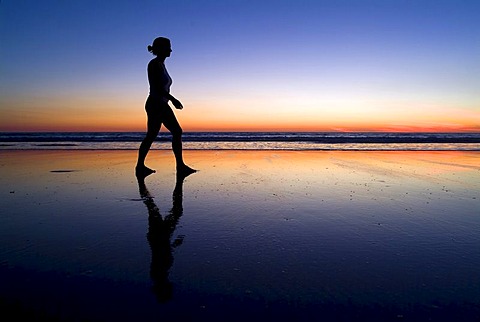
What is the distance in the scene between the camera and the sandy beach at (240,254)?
5.86ft

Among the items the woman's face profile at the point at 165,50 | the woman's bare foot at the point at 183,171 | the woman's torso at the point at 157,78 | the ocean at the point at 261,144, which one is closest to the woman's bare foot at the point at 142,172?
the woman's bare foot at the point at 183,171

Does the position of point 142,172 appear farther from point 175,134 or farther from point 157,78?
point 157,78

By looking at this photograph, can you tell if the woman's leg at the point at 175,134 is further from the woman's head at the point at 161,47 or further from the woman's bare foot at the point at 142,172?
the woman's head at the point at 161,47

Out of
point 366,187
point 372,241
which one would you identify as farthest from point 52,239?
point 366,187

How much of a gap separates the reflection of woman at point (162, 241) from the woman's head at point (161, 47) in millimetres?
3716

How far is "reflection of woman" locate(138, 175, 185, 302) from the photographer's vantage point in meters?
2.01

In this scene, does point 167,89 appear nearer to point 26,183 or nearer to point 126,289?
point 26,183

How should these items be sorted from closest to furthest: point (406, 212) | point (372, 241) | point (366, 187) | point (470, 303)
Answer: point (470, 303) → point (372, 241) → point (406, 212) → point (366, 187)

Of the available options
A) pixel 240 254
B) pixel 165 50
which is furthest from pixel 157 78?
pixel 240 254

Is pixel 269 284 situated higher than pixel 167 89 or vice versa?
pixel 167 89

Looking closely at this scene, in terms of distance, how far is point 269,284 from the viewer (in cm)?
203

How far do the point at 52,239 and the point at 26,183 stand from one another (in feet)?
11.6

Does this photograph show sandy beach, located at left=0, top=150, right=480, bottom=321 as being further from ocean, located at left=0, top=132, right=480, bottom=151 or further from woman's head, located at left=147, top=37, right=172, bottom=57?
ocean, located at left=0, top=132, right=480, bottom=151

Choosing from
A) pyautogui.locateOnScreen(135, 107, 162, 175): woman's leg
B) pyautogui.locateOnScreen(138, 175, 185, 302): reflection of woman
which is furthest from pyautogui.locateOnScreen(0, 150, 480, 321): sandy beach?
pyautogui.locateOnScreen(135, 107, 162, 175): woman's leg
